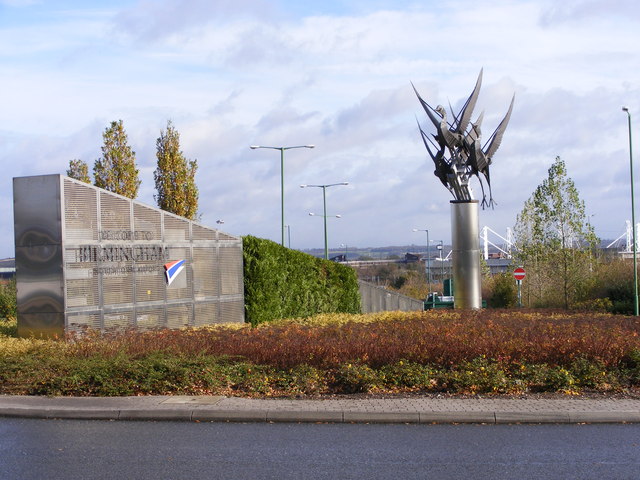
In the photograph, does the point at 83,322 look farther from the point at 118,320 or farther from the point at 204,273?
the point at 204,273

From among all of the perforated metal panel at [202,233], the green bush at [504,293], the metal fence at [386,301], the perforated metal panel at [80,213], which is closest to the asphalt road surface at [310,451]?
the perforated metal panel at [80,213]

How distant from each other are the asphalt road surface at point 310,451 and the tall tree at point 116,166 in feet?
67.6

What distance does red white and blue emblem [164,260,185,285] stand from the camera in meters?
20.6

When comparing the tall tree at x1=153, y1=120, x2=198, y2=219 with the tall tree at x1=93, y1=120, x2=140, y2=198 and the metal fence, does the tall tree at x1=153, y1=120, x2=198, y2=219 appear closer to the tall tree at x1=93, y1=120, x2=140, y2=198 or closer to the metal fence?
the tall tree at x1=93, y1=120, x2=140, y2=198

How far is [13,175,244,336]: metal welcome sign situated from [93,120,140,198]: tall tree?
1003 centimetres

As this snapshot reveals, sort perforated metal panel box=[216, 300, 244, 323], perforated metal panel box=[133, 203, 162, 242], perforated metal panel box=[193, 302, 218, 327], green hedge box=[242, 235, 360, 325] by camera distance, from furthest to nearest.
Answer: green hedge box=[242, 235, 360, 325]
perforated metal panel box=[216, 300, 244, 323]
perforated metal panel box=[193, 302, 218, 327]
perforated metal panel box=[133, 203, 162, 242]

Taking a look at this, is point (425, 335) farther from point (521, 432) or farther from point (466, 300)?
point (466, 300)

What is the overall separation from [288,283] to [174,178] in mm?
9410

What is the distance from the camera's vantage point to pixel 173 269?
20828mm

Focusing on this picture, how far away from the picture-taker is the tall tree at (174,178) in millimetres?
33406

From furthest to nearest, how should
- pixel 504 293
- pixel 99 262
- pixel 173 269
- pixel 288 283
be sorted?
pixel 504 293
pixel 288 283
pixel 173 269
pixel 99 262

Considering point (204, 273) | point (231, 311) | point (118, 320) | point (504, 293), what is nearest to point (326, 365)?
point (118, 320)

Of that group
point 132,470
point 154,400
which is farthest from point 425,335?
point 132,470

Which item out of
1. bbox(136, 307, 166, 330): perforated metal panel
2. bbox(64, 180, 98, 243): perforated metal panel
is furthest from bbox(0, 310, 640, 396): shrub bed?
bbox(136, 307, 166, 330): perforated metal panel
